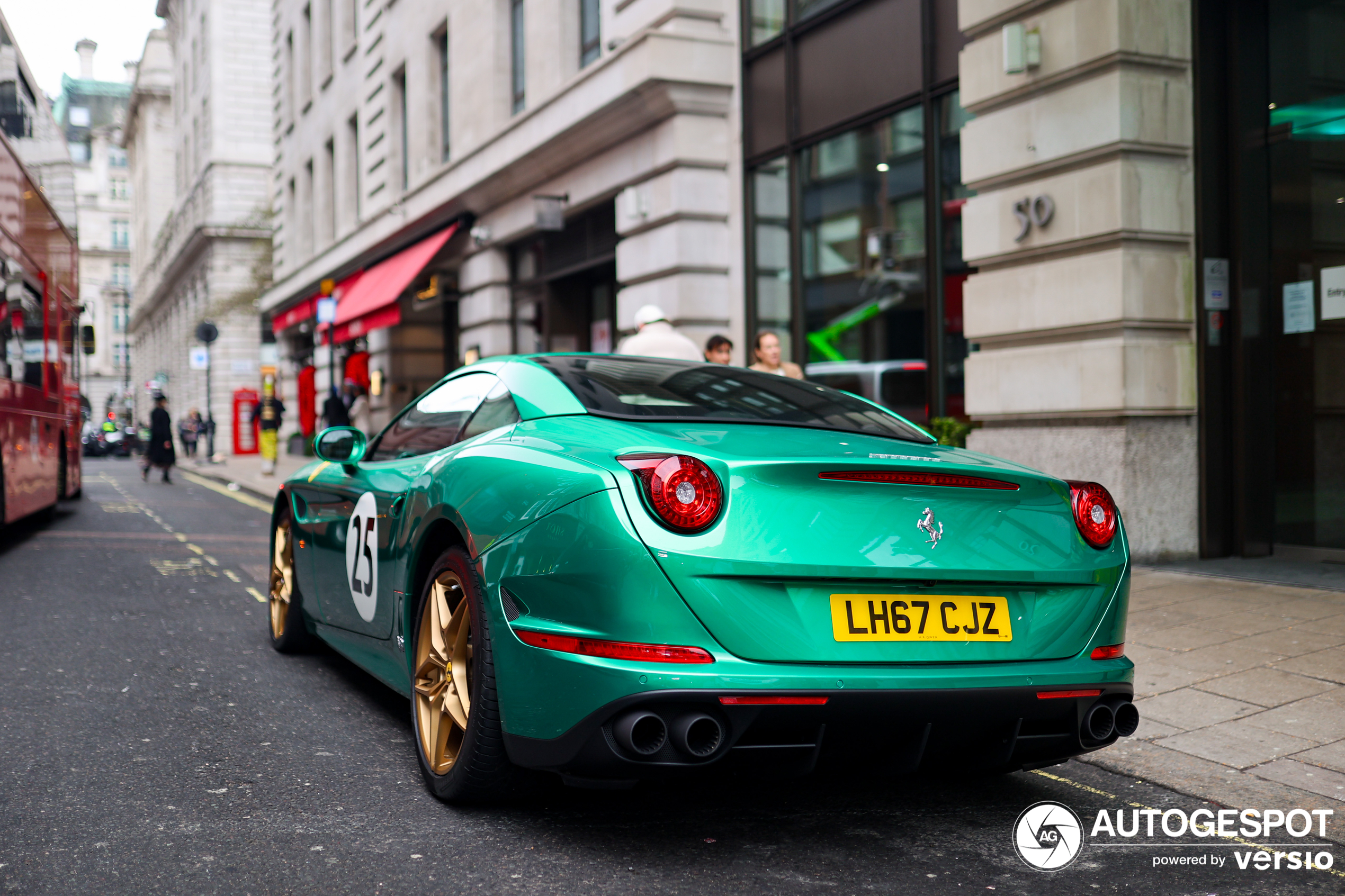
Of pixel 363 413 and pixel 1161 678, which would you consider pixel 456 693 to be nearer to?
pixel 1161 678

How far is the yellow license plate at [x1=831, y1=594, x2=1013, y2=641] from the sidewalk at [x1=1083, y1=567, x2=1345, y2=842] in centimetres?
122

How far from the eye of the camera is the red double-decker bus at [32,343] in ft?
33.7

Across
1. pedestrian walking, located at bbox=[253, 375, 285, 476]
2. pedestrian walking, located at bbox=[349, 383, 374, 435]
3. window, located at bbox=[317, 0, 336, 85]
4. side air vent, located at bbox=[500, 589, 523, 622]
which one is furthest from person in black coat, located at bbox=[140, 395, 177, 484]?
side air vent, located at bbox=[500, 589, 523, 622]

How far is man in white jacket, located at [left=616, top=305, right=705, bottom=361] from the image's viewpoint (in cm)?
977

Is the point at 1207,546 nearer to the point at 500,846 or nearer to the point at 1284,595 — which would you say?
the point at 1284,595

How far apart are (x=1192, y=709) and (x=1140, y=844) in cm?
152

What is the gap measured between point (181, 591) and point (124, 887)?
5568mm

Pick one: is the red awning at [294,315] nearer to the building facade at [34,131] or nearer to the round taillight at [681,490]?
the building facade at [34,131]

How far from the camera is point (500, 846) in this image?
316cm

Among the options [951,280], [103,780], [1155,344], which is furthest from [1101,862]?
[951,280]

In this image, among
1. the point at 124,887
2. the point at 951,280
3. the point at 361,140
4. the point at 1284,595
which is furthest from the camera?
the point at 361,140

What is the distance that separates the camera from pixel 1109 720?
3.18 metres

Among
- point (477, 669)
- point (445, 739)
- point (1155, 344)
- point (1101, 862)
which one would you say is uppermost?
point (1155, 344)
